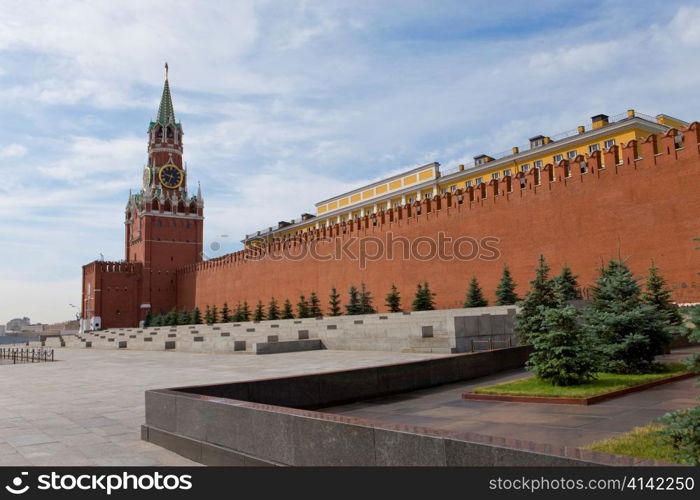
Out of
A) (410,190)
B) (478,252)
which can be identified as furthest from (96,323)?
(478,252)

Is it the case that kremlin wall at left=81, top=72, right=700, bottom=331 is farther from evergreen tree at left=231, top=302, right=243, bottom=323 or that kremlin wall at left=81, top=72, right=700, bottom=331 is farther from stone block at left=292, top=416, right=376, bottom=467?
stone block at left=292, top=416, right=376, bottom=467

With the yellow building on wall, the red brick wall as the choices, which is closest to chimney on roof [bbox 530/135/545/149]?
the yellow building on wall

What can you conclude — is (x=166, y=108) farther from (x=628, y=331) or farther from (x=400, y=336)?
(x=628, y=331)

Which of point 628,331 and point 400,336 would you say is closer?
point 628,331

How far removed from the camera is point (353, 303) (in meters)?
26.2

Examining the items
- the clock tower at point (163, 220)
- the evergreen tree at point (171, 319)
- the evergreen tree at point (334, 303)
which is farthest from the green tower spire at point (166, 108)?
the evergreen tree at point (334, 303)

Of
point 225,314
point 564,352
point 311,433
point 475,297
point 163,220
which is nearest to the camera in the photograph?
point 311,433

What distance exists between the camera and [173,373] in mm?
10414

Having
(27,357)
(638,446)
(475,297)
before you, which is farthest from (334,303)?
(638,446)

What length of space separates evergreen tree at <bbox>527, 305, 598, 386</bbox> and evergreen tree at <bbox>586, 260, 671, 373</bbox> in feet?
2.68

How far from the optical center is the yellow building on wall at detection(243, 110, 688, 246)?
88.3 feet

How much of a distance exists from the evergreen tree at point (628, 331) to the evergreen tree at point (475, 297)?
13420 millimetres

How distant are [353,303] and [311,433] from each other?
74.9 ft

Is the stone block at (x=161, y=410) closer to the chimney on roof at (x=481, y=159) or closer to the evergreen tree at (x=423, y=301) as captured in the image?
the evergreen tree at (x=423, y=301)
